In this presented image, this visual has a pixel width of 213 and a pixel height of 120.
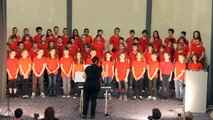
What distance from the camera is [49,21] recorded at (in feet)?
75.7

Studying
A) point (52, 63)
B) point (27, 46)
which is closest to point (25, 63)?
point (52, 63)

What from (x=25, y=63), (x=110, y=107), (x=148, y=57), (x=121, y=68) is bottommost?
(x=110, y=107)

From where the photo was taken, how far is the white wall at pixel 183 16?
21.4 meters

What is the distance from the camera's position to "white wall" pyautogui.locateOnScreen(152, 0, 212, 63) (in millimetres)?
21422

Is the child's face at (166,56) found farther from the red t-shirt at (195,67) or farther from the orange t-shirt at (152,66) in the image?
the red t-shirt at (195,67)

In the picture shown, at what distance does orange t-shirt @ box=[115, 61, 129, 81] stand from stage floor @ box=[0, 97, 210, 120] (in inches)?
34.7

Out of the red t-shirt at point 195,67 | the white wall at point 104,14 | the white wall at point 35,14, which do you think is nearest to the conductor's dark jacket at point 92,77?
the red t-shirt at point 195,67

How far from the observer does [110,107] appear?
17.5m

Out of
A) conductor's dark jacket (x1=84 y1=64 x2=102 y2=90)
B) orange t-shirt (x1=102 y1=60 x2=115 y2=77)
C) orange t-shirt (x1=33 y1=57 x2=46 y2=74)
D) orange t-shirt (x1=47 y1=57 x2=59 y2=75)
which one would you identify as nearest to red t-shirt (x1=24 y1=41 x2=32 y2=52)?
orange t-shirt (x1=33 y1=57 x2=46 y2=74)

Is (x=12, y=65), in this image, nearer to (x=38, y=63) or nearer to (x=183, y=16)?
(x=38, y=63)

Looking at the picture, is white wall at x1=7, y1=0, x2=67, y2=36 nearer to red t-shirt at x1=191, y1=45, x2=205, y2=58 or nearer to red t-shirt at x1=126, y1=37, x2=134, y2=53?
red t-shirt at x1=126, y1=37, x2=134, y2=53

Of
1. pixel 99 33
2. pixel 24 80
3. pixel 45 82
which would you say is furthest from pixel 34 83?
pixel 99 33

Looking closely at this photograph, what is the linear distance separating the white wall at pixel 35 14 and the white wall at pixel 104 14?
63 centimetres

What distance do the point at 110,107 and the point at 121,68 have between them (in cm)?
173
